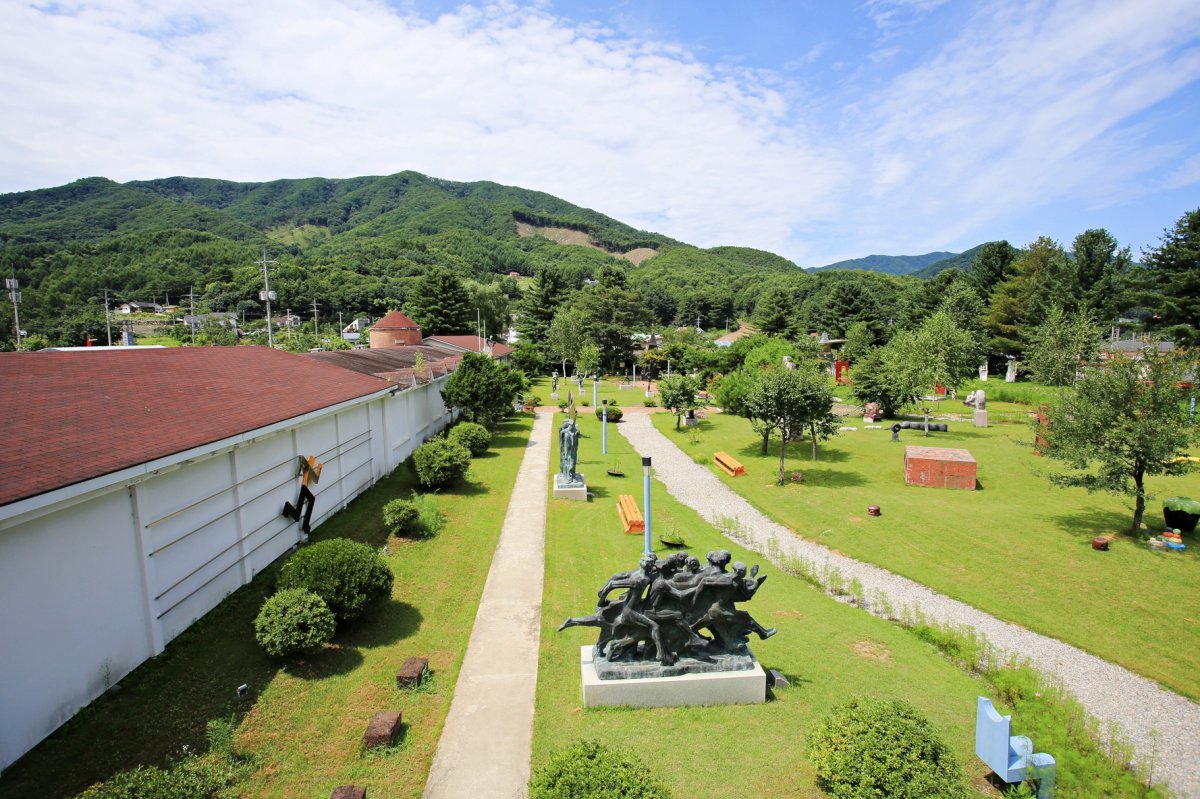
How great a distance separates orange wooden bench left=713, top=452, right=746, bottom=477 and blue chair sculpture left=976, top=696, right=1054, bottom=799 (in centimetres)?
1692

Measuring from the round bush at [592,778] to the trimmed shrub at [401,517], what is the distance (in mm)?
9695

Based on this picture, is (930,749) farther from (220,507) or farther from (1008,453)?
(1008,453)

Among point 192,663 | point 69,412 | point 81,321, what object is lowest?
point 192,663

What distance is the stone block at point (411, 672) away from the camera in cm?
827

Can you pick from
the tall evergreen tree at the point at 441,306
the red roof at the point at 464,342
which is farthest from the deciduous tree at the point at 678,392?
the tall evergreen tree at the point at 441,306

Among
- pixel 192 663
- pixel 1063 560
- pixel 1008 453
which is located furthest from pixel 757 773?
pixel 1008 453

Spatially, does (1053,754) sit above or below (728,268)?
below

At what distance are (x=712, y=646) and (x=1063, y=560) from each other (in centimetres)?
1171

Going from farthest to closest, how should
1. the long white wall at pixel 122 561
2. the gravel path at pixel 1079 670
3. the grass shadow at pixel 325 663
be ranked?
the grass shadow at pixel 325 663 < the gravel path at pixel 1079 670 < the long white wall at pixel 122 561

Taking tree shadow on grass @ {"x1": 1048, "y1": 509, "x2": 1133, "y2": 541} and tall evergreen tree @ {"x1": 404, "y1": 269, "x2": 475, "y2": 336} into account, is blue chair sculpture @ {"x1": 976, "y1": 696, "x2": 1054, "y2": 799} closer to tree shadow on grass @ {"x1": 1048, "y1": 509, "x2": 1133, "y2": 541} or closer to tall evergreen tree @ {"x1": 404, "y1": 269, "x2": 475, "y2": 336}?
tree shadow on grass @ {"x1": 1048, "y1": 509, "x2": 1133, "y2": 541}

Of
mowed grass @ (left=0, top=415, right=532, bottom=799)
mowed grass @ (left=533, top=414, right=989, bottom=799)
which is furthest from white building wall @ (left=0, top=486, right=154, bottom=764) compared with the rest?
mowed grass @ (left=533, top=414, right=989, bottom=799)

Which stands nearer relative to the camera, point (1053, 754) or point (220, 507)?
point (1053, 754)

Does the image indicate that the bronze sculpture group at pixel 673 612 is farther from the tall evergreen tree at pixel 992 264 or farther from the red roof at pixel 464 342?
the tall evergreen tree at pixel 992 264

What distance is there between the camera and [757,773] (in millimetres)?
6562
